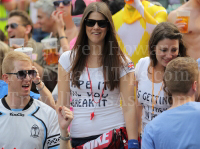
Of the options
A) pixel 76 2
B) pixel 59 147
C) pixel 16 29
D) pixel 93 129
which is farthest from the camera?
pixel 16 29

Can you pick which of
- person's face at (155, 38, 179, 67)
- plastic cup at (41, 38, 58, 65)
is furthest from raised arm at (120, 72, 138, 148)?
Answer: plastic cup at (41, 38, 58, 65)

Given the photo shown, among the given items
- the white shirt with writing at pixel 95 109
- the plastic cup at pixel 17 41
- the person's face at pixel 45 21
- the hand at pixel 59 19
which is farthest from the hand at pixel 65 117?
the person's face at pixel 45 21

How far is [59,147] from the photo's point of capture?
3.08 meters

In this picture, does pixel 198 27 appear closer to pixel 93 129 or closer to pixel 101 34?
pixel 101 34

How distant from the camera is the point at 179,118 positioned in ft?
8.21

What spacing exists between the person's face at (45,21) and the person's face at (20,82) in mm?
2768

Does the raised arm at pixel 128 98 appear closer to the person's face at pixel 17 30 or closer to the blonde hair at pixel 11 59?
the blonde hair at pixel 11 59

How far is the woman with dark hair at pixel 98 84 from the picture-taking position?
334 centimetres

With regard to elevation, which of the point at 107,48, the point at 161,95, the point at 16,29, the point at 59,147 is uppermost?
the point at 16,29

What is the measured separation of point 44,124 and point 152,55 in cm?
131

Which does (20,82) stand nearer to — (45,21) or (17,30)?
(17,30)

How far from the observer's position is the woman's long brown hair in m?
3.40

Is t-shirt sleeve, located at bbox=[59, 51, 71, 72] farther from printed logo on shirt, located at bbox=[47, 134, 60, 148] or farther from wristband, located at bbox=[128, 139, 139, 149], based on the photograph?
wristband, located at bbox=[128, 139, 139, 149]

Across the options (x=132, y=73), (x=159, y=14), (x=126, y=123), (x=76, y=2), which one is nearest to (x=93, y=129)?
(x=126, y=123)
